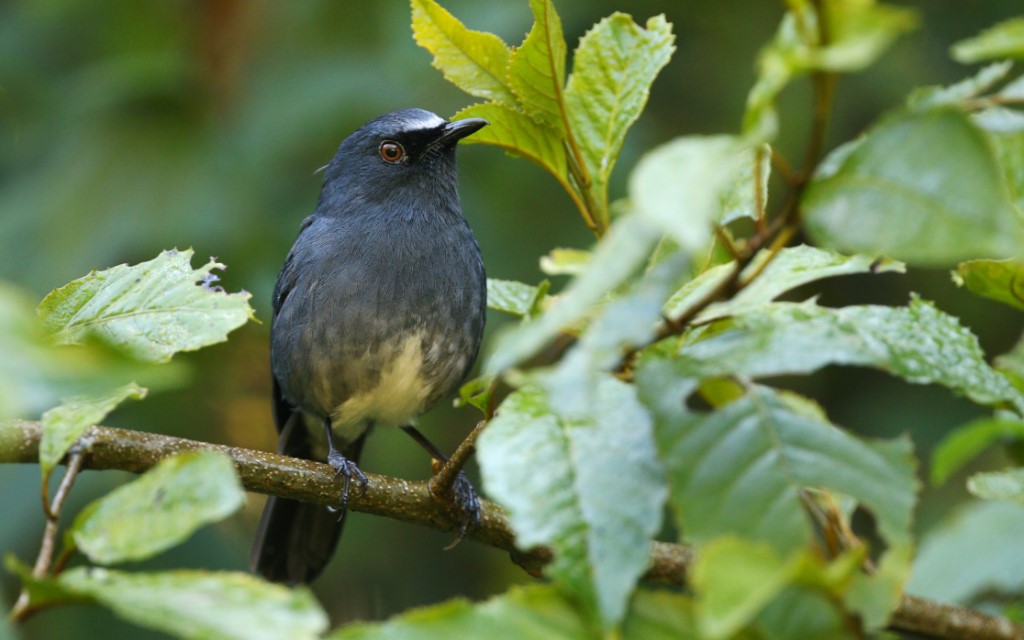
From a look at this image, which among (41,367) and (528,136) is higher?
(41,367)

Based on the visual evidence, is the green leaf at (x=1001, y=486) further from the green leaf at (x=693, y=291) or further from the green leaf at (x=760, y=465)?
the green leaf at (x=693, y=291)

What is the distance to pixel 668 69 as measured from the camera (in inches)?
269

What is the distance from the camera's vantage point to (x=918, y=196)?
1346mm

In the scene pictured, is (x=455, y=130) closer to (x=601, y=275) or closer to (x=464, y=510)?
(x=464, y=510)

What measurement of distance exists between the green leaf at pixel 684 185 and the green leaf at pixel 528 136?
0.99 meters

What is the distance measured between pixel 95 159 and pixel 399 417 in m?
3.17

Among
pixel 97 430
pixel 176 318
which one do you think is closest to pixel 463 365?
pixel 97 430

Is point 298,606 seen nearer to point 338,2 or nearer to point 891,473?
point 891,473

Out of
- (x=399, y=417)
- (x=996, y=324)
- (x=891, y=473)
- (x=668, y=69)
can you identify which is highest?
(x=891, y=473)

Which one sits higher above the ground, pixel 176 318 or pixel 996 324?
pixel 176 318

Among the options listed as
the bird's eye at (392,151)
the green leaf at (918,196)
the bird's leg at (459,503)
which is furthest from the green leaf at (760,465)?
the bird's eye at (392,151)

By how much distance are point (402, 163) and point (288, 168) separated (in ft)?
6.73

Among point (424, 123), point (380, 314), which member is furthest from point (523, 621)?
point (424, 123)

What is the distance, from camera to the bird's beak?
4.36 meters
